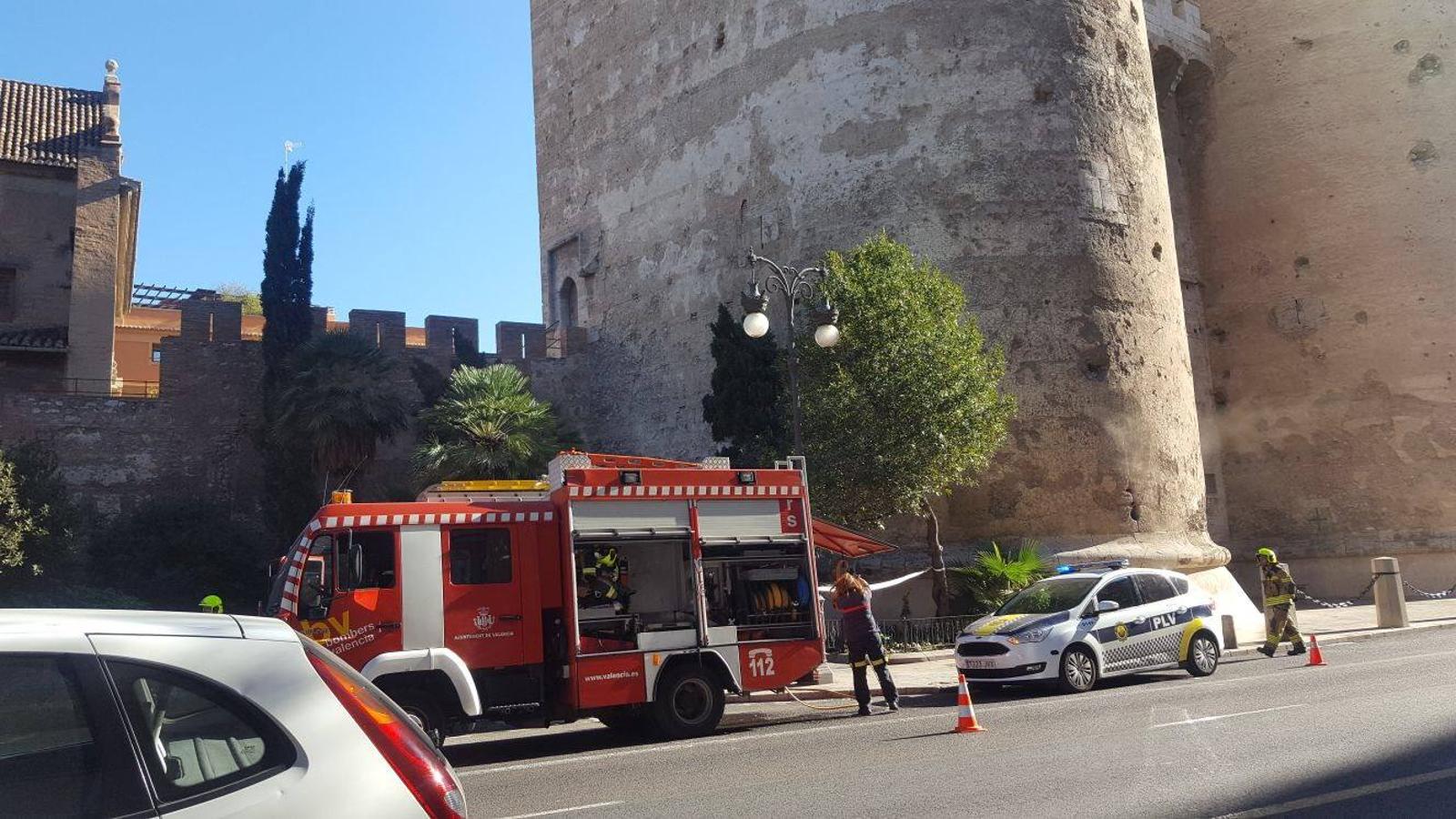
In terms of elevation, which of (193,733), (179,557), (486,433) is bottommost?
(193,733)

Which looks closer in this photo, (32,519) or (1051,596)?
(1051,596)

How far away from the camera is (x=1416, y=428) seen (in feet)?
95.5

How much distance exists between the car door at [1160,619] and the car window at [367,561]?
28.3 ft

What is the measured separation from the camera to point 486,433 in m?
21.4

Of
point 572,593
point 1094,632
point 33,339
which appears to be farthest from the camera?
point 33,339

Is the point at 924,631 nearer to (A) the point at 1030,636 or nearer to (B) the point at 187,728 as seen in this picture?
(A) the point at 1030,636

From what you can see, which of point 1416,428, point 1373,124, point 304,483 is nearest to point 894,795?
point 304,483

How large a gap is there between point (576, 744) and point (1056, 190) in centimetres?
1655

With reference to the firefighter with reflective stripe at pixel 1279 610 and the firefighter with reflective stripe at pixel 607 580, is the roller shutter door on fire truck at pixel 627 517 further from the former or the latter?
the firefighter with reflective stripe at pixel 1279 610

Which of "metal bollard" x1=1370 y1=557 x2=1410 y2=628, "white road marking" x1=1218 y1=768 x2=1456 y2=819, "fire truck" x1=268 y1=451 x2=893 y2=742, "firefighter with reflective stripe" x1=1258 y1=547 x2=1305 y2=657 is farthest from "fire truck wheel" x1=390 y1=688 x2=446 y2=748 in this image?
"metal bollard" x1=1370 y1=557 x2=1410 y2=628

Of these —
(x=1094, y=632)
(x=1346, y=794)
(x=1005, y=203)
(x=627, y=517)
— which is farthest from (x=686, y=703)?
(x=1005, y=203)

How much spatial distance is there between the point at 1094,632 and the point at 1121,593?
0.91 meters

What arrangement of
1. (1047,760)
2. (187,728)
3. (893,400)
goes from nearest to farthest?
(187,728)
(1047,760)
(893,400)

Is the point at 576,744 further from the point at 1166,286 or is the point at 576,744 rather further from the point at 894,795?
the point at 1166,286
